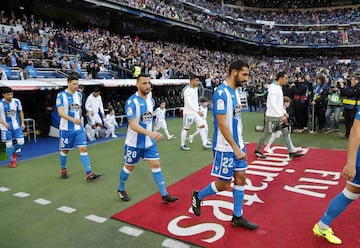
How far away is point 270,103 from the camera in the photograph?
678 centimetres

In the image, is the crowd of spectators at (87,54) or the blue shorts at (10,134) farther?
the crowd of spectators at (87,54)

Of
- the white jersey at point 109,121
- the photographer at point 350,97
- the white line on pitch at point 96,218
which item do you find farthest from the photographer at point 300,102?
the white line on pitch at point 96,218

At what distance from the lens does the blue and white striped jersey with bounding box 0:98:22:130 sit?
6.89 m

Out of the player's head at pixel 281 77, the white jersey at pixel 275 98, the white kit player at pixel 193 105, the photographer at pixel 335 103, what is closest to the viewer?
the player's head at pixel 281 77

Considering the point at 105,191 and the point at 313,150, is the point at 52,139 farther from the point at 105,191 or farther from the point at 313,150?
the point at 313,150

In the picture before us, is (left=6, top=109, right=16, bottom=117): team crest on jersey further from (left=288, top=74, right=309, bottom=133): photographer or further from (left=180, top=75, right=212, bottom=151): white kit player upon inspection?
(left=288, top=74, right=309, bottom=133): photographer

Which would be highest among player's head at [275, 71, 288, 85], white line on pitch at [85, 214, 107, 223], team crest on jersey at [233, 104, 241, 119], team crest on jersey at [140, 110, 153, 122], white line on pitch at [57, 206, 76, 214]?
player's head at [275, 71, 288, 85]

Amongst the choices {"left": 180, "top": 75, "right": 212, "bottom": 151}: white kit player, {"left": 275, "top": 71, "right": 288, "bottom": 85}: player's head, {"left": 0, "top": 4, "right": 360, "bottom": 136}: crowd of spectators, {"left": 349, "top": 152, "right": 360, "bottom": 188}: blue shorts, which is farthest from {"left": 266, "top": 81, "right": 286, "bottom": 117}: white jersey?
{"left": 0, "top": 4, "right": 360, "bottom": 136}: crowd of spectators

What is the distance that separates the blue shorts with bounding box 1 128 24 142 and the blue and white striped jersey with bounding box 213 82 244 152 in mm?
5413

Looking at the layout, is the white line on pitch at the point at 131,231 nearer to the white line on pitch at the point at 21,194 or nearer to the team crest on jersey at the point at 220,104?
the team crest on jersey at the point at 220,104

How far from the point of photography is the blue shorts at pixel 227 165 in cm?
353

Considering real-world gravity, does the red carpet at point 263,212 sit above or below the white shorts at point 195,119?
below

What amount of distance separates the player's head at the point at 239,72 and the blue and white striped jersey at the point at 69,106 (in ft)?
11.0

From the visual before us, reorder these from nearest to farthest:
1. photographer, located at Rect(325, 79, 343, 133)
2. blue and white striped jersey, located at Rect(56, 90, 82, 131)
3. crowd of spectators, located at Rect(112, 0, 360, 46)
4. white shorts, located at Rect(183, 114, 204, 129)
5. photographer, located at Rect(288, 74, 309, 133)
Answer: blue and white striped jersey, located at Rect(56, 90, 82, 131)
white shorts, located at Rect(183, 114, 204, 129)
photographer, located at Rect(325, 79, 343, 133)
photographer, located at Rect(288, 74, 309, 133)
crowd of spectators, located at Rect(112, 0, 360, 46)
